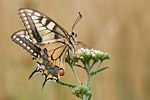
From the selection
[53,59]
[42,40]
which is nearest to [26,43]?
[42,40]

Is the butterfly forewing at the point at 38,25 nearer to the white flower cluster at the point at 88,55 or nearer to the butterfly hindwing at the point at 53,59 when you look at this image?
the butterfly hindwing at the point at 53,59

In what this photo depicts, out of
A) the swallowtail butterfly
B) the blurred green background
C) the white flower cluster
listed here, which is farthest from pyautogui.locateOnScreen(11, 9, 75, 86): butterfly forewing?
the blurred green background

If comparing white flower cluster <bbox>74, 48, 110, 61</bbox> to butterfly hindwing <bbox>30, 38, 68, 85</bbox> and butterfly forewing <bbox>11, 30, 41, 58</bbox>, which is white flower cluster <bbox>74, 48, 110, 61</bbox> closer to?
butterfly hindwing <bbox>30, 38, 68, 85</bbox>

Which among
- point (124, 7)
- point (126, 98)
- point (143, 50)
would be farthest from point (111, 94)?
point (124, 7)

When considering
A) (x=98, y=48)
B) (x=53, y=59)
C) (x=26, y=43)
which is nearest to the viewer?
(x=26, y=43)

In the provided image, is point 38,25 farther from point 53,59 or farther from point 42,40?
point 53,59

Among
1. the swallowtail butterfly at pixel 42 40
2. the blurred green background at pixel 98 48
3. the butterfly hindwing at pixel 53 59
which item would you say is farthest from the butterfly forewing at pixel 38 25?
the blurred green background at pixel 98 48

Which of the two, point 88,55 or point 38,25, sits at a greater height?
point 38,25
